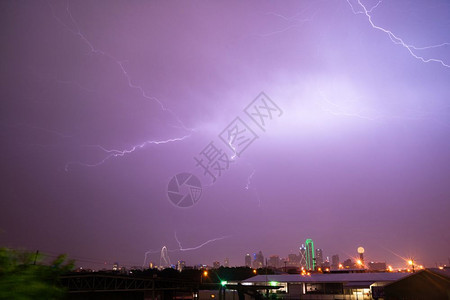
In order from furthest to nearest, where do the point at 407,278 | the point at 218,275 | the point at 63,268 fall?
the point at 218,275
the point at 407,278
the point at 63,268

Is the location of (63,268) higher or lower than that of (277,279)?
higher

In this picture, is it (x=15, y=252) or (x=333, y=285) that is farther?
(x=333, y=285)

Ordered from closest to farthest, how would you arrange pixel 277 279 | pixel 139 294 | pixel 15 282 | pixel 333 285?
pixel 15 282
pixel 333 285
pixel 277 279
pixel 139 294

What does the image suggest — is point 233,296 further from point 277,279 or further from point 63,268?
point 63,268

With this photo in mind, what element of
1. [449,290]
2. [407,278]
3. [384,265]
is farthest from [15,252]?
[384,265]

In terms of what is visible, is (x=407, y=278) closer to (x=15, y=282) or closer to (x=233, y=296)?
(x=15, y=282)

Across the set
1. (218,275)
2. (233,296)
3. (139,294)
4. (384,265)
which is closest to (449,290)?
(233,296)

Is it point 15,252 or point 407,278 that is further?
point 407,278

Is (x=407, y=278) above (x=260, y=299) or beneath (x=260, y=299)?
above

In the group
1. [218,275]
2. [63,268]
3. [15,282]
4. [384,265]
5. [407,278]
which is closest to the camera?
[15,282]
